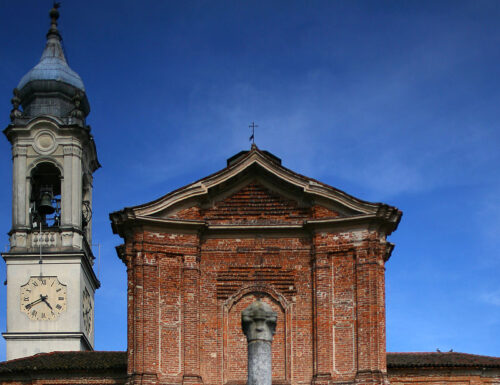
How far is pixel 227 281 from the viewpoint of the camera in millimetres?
30219

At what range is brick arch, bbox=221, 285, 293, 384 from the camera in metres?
29.5

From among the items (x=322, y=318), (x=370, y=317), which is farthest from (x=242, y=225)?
(x=370, y=317)

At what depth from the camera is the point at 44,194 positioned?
156ft

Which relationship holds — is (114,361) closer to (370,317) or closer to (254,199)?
(254,199)

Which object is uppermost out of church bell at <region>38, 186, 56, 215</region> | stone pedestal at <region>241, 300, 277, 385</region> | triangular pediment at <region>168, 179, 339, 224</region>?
church bell at <region>38, 186, 56, 215</region>

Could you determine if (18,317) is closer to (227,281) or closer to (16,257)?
(16,257)

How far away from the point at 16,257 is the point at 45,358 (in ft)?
54.4

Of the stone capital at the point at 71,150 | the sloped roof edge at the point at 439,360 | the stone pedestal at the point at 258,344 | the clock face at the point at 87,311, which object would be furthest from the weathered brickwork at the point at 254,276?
the stone capital at the point at 71,150

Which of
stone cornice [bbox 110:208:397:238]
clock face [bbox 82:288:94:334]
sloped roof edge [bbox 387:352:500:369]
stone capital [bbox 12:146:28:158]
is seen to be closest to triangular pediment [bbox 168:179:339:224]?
stone cornice [bbox 110:208:397:238]

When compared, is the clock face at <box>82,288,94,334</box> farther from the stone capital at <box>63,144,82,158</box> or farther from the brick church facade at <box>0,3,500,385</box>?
the brick church facade at <box>0,3,500,385</box>

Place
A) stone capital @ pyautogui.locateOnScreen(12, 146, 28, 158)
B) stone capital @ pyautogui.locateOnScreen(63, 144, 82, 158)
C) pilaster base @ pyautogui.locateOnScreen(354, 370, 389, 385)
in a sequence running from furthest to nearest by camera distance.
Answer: stone capital @ pyautogui.locateOnScreen(63, 144, 82, 158) < stone capital @ pyautogui.locateOnScreen(12, 146, 28, 158) < pilaster base @ pyautogui.locateOnScreen(354, 370, 389, 385)

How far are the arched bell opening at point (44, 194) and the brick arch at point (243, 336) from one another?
1869cm

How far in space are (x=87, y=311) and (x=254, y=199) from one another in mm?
19435

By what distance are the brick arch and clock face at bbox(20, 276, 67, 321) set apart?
17.9 meters
